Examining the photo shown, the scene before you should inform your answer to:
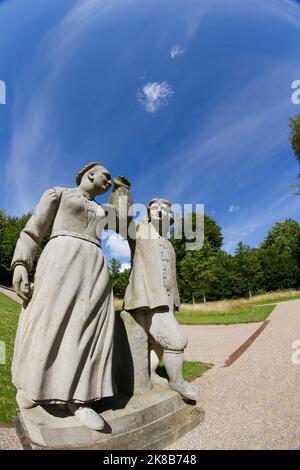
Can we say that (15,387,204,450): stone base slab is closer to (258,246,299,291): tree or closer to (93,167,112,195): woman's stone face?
(93,167,112,195): woman's stone face

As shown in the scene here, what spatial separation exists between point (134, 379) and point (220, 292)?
31.5m

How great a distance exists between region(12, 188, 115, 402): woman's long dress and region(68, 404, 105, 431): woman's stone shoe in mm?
123

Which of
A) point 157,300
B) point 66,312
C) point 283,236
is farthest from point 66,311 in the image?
point 283,236

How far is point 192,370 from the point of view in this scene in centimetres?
691

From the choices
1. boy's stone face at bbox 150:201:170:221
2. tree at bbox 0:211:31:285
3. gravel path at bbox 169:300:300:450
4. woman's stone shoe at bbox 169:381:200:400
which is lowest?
gravel path at bbox 169:300:300:450

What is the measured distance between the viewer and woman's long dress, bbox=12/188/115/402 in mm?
2611

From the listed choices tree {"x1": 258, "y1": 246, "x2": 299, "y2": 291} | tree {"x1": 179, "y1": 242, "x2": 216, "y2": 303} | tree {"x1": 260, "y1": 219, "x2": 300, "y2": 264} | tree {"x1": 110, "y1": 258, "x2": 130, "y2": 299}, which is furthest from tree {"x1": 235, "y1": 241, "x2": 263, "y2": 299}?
tree {"x1": 260, "y1": 219, "x2": 300, "y2": 264}

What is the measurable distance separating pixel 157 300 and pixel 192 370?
4.11 m

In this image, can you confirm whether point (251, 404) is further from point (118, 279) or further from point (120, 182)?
point (118, 279)

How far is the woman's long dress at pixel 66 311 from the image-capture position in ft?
8.57

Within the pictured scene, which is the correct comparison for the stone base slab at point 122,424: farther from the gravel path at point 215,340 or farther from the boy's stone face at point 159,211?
the gravel path at point 215,340

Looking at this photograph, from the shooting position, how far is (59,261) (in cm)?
293
